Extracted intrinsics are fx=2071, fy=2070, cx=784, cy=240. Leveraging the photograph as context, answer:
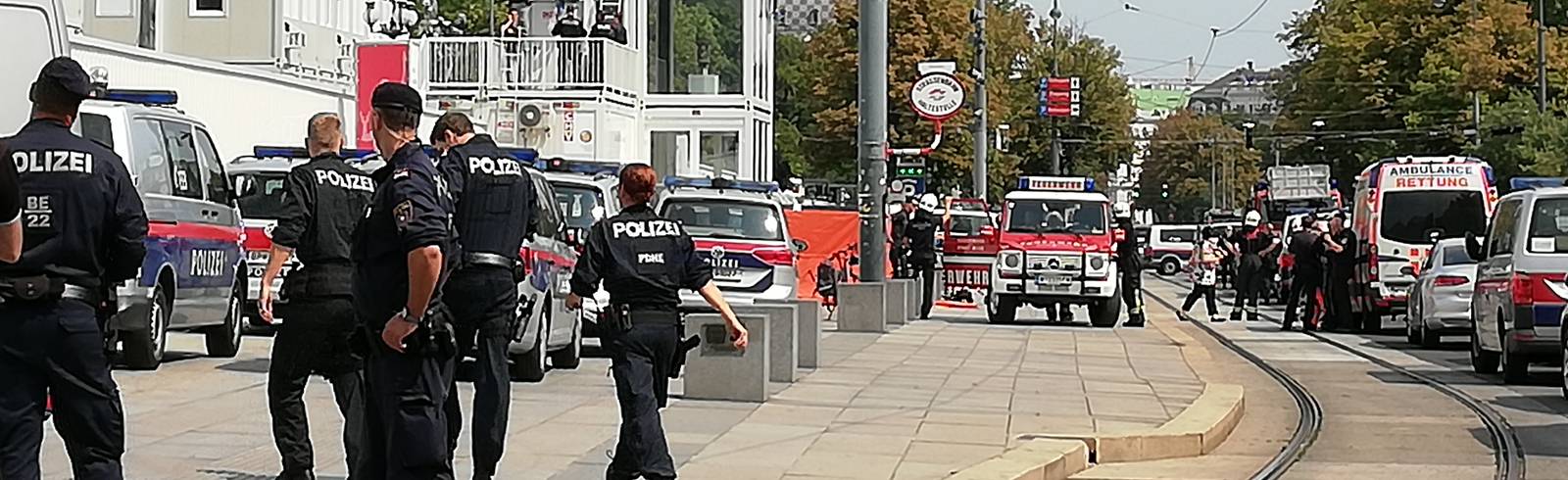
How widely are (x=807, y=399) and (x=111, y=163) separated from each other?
8039mm

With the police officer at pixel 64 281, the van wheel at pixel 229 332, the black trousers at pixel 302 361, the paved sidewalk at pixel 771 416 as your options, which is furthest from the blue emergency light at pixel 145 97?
the police officer at pixel 64 281

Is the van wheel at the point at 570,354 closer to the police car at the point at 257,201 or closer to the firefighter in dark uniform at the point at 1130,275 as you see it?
the police car at the point at 257,201

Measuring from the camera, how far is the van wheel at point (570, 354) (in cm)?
1693

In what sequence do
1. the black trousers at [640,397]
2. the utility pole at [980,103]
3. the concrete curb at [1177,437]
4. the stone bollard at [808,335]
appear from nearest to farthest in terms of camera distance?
the black trousers at [640,397] < the concrete curb at [1177,437] < the stone bollard at [808,335] < the utility pole at [980,103]

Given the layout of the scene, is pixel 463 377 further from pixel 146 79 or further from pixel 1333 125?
pixel 1333 125

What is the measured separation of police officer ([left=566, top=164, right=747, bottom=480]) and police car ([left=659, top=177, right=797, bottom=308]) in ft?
35.5

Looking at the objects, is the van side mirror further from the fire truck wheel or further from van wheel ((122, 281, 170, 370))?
van wheel ((122, 281, 170, 370))

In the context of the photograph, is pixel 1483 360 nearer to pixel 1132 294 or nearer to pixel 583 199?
pixel 583 199

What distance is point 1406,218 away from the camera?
29250 millimetres

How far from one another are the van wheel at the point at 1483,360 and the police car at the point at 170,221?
1185 cm

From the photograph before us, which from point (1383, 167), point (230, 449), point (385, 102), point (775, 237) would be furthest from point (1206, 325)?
point (385, 102)

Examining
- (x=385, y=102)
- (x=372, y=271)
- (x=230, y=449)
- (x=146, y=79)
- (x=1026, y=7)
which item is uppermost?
(x=1026, y=7)

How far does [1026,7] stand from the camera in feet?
254

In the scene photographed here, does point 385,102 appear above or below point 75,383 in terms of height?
above
